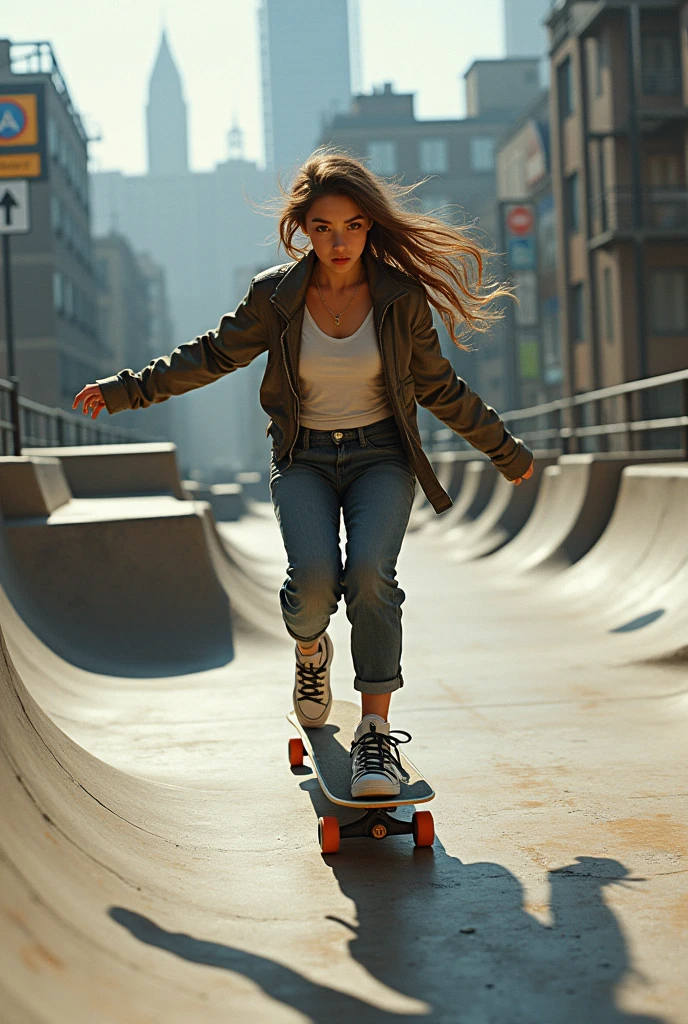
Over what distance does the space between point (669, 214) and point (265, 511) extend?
14.4 meters

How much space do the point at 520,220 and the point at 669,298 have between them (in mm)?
13785

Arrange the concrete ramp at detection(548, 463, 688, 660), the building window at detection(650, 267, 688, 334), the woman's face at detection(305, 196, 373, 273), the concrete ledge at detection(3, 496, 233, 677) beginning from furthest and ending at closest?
the building window at detection(650, 267, 688, 334) < the concrete ramp at detection(548, 463, 688, 660) < the concrete ledge at detection(3, 496, 233, 677) < the woman's face at detection(305, 196, 373, 273)

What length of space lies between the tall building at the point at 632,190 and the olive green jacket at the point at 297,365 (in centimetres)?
2691

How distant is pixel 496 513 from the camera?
16344 millimetres

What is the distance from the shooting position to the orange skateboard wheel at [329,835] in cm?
330

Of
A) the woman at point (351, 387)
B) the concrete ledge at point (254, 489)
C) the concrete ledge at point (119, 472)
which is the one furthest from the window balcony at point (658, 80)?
the woman at point (351, 387)

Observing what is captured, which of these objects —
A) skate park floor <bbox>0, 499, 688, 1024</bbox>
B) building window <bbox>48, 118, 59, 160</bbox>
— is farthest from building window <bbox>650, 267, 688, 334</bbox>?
skate park floor <bbox>0, 499, 688, 1024</bbox>

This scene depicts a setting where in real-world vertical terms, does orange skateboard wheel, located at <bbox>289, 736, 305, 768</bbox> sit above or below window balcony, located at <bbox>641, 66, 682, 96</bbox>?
below

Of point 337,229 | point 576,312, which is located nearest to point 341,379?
point 337,229

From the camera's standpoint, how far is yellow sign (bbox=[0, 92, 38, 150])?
1866 cm

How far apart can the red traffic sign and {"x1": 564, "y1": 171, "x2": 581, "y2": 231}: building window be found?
7.90 m

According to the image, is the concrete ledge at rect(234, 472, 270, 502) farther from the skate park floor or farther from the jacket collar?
the jacket collar

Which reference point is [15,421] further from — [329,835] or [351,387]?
[329,835]

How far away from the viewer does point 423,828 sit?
3.33 metres
